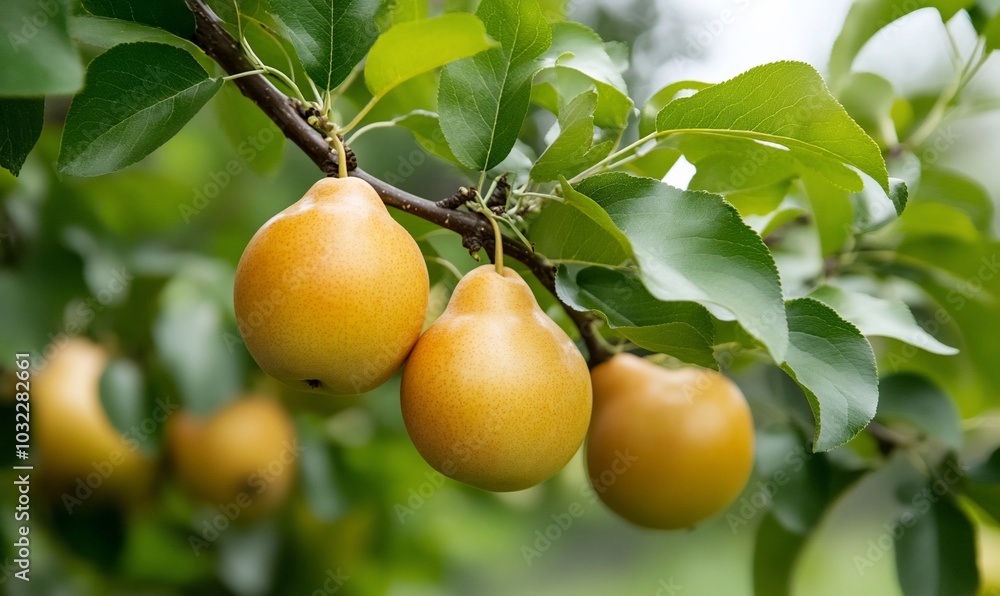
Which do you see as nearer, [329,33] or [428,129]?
[329,33]

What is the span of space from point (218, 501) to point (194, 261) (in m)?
0.41

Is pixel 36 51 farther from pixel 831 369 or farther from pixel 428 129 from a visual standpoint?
pixel 831 369

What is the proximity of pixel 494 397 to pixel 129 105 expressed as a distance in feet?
1.25

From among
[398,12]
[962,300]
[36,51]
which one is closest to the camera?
[36,51]

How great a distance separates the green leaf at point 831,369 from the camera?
0.57 meters

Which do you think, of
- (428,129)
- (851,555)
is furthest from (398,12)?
(851,555)

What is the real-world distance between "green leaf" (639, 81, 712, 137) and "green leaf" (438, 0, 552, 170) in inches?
6.4

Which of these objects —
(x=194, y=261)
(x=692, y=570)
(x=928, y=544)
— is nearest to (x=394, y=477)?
(x=194, y=261)

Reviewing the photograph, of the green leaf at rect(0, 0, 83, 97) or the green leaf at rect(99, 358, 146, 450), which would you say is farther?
the green leaf at rect(99, 358, 146, 450)

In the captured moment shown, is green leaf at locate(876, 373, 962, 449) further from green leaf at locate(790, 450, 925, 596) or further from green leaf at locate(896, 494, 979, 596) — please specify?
green leaf at locate(790, 450, 925, 596)

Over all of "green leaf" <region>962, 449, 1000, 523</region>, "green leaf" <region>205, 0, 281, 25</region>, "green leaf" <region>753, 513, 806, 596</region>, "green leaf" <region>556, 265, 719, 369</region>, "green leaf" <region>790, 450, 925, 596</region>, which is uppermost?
"green leaf" <region>205, 0, 281, 25</region>

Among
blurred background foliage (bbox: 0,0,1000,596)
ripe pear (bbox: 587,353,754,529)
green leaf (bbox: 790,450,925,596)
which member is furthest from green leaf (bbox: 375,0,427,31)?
green leaf (bbox: 790,450,925,596)

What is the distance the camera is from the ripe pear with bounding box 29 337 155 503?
126cm

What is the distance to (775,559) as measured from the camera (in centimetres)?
111
